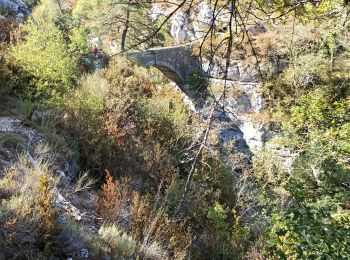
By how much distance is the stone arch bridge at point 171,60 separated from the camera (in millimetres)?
15125

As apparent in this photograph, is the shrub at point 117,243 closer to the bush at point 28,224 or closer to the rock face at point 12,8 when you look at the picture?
the bush at point 28,224

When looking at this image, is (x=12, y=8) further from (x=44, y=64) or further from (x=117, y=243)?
(x=117, y=243)

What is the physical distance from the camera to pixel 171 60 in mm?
16484

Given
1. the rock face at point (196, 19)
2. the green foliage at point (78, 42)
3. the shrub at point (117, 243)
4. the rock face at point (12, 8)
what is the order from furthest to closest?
1. the rock face at point (12, 8)
2. the green foliage at point (78, 42)
3. the shrub at point (117, 243)
4. the rock face at point (196, 19)

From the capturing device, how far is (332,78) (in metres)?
15.2

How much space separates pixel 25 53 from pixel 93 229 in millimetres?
4956

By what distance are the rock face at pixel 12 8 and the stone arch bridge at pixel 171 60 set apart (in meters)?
5.37

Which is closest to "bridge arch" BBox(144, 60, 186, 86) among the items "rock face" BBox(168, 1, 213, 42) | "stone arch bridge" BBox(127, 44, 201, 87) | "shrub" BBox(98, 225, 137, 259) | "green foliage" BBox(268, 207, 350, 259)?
"stone arch bridge" BBox(127, 44, 201, 87)

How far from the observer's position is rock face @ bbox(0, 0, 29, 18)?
13188 millimetres

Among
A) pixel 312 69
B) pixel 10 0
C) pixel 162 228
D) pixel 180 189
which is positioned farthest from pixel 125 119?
pixel 312 69

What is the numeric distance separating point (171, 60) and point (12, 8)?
7.87 metres

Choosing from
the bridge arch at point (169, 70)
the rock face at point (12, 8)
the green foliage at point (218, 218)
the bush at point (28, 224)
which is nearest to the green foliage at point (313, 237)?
the bush at point (28, 224)

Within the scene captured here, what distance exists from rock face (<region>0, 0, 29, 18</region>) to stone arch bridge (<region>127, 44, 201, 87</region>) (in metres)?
5.37

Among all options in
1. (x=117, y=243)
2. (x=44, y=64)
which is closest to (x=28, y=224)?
(x=117, y=243)
